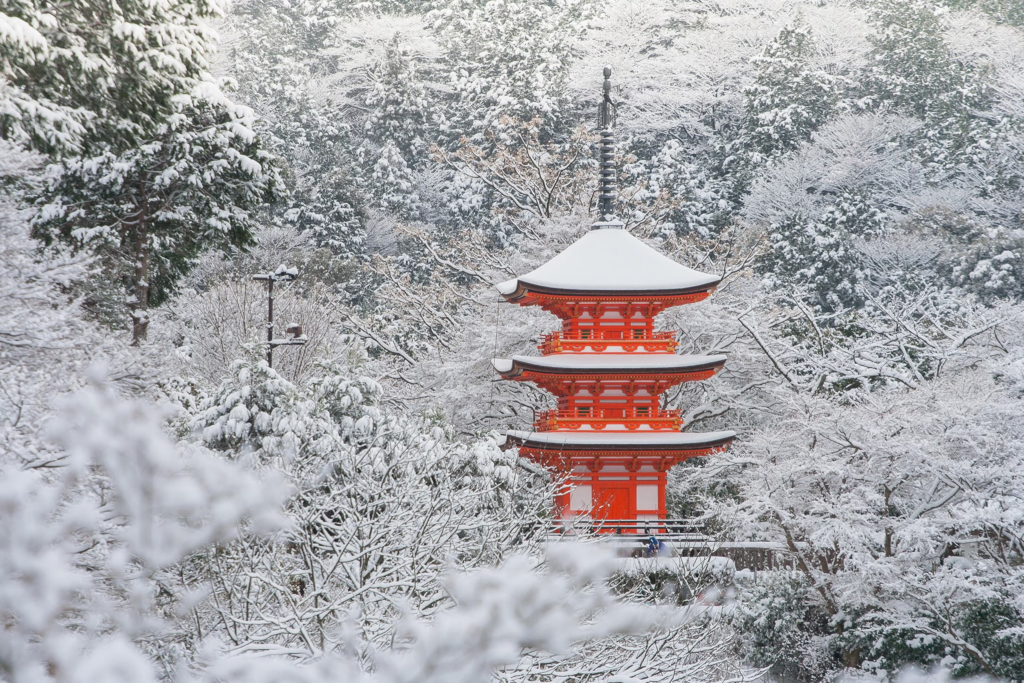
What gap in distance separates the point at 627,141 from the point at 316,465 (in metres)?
28.7

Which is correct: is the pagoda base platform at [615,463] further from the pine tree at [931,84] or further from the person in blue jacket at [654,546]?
the pine tree at [931,84]

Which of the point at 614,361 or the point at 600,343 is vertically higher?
the point at 600,343

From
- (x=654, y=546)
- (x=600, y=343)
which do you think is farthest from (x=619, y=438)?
(x=654, y=546)

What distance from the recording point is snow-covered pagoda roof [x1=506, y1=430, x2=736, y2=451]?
17516mm

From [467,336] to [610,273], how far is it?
6.67 meters

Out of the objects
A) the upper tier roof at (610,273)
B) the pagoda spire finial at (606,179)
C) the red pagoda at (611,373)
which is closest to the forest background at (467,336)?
the red pagoda at (611,373)

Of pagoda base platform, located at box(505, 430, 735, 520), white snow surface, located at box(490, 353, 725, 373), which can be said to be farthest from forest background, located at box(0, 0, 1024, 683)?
white snow surface, located at box(490, 353, 725, 373)

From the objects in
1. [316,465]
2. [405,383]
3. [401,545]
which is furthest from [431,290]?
[401,545]

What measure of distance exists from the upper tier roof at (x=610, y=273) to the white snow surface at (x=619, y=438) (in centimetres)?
240

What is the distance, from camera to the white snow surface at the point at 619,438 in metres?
17.6

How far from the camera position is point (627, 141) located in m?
37.8

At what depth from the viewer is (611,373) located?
58.5ft

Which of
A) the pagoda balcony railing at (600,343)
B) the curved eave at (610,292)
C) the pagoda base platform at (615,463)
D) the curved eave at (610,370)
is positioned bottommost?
the pagoda base platform at (615,463)

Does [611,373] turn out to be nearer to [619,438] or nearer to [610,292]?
[619,438]
